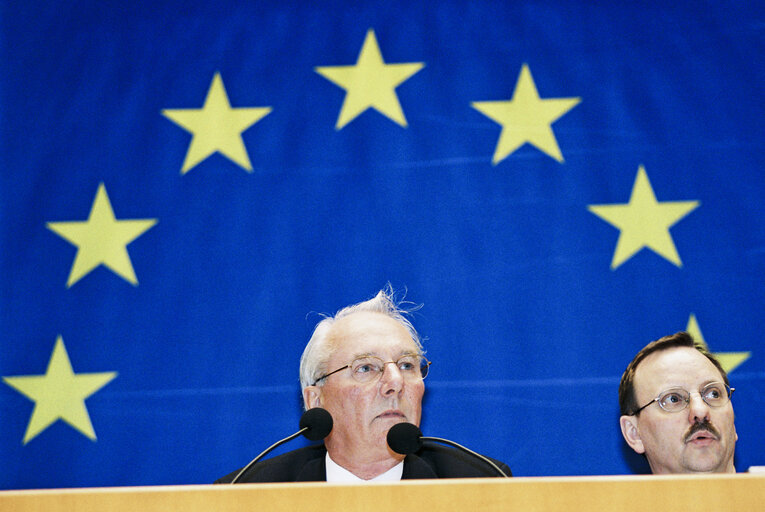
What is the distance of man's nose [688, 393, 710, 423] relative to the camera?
2.03 metres

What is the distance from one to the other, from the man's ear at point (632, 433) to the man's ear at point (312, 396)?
881 millimetres

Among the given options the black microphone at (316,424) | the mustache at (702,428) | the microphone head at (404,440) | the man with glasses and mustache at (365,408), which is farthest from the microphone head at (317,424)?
the mustache at (702,428)

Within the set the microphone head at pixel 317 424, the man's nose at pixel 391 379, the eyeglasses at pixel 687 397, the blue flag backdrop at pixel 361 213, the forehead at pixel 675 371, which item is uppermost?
the blue flag backdrop at pixel 361 213

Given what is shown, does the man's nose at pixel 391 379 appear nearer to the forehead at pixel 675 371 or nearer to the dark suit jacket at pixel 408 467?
the dark suit jacket at pixel 408 467

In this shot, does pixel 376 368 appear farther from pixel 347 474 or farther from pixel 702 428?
pixel 702 428

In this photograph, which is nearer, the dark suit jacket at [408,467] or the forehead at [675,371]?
the forehead at [675,371]

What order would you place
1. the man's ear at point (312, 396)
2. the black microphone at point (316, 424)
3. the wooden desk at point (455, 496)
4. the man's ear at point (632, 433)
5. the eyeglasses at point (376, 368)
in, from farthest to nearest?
the man's ear at point (312, 396) → the eyeglasses at point (376, 368) → the man's ear at point (632, 433) → the black microphone at point (316, 424) → the wooden desk at point (455, 496)

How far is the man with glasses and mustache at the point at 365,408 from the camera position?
87.6 inches

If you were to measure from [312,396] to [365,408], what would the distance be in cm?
23

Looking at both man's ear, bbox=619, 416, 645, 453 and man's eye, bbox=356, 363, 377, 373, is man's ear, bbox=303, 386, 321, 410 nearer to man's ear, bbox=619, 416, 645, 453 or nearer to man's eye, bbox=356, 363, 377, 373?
man's eye, bbox=356, 363, 377, 373

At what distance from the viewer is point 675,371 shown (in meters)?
2.10

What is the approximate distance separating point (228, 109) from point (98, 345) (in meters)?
0.92

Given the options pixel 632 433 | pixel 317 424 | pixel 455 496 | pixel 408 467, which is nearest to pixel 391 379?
pixel 408 467

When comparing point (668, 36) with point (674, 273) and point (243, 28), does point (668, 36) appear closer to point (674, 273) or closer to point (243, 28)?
point (674, 273)
